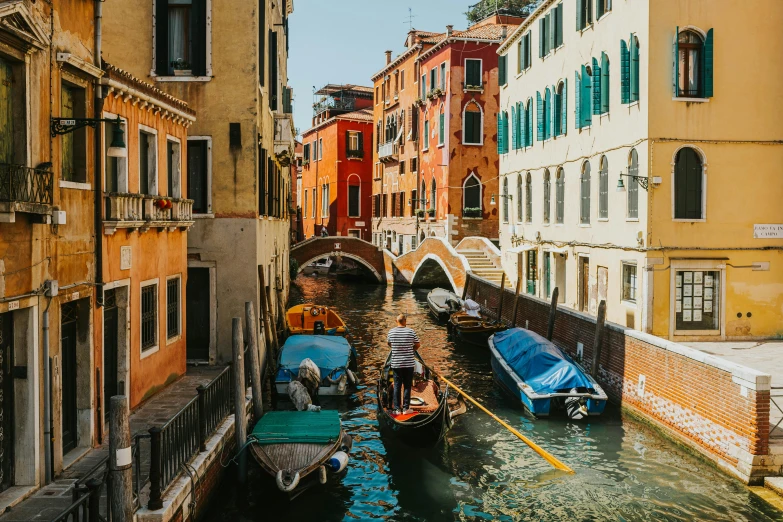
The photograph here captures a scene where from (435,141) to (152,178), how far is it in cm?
2205

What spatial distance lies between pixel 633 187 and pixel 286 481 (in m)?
9.07

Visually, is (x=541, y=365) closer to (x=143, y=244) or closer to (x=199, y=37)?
(x=143, y=244)

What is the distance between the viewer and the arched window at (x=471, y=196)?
1157 inches

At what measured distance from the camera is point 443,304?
23.1m

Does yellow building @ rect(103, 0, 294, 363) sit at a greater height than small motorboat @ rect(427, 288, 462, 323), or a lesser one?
greater

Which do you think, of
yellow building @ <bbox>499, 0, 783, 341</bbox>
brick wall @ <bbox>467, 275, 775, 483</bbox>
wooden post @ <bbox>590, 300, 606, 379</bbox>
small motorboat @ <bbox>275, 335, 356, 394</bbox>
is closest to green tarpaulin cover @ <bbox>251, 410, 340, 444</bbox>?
small motorboat @ <bbox>275, 335, 356, 394</bbox>

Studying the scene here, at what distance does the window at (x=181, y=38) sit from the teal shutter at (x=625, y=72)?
743cm

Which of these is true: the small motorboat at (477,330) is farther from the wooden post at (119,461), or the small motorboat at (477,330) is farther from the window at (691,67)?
the wooden post at (119,461)

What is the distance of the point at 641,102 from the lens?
13578 millimetres

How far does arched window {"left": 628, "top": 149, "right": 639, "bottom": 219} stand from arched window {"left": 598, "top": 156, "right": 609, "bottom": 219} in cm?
124

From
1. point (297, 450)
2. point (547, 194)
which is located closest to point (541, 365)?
point (297, 450)

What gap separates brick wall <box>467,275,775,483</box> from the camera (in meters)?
8.27

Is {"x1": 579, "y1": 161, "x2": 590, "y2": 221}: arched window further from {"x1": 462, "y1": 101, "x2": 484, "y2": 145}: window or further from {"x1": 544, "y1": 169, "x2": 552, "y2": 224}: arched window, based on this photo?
{"x1": 462, "y1": 101, "x2": 484, "y2": 145}: window

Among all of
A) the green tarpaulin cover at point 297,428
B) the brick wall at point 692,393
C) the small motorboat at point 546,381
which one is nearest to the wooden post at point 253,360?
the green tarpaulin cover at point 297,428
